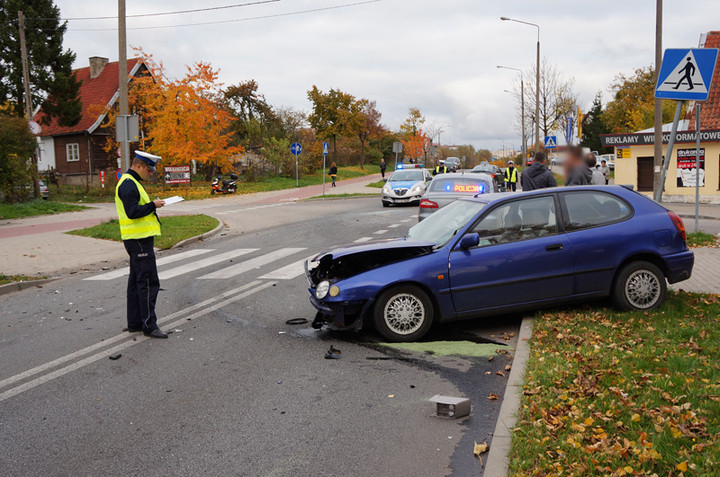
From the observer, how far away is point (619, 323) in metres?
6.46

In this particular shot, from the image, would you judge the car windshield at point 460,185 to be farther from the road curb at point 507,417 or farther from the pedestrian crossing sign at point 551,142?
the pedestrian crossing sign at point 551,142

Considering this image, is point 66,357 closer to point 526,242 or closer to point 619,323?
point 526,242

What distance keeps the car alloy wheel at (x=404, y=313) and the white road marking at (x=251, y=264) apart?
16.6 ft

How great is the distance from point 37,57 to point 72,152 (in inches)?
512

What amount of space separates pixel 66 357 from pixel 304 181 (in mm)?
40506

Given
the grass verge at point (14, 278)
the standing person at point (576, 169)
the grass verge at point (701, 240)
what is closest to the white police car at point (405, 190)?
the grass verge at point (701, 240)

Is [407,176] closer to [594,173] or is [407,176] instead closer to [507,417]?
[594,173]

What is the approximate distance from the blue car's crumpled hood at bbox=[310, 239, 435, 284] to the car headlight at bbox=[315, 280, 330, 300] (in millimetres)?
205

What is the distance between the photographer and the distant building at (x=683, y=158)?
2681cm

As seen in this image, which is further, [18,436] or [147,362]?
[147,362]

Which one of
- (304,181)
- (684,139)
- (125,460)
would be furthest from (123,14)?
(304,181)

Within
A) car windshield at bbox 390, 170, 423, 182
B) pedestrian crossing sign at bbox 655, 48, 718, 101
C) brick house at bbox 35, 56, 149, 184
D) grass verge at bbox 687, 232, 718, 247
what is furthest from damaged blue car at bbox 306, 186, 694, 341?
brick house at bbox 35, 56, 149, 184

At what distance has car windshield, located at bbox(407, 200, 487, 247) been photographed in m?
6.94

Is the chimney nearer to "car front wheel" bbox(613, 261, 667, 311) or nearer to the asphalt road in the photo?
the asphalt road
